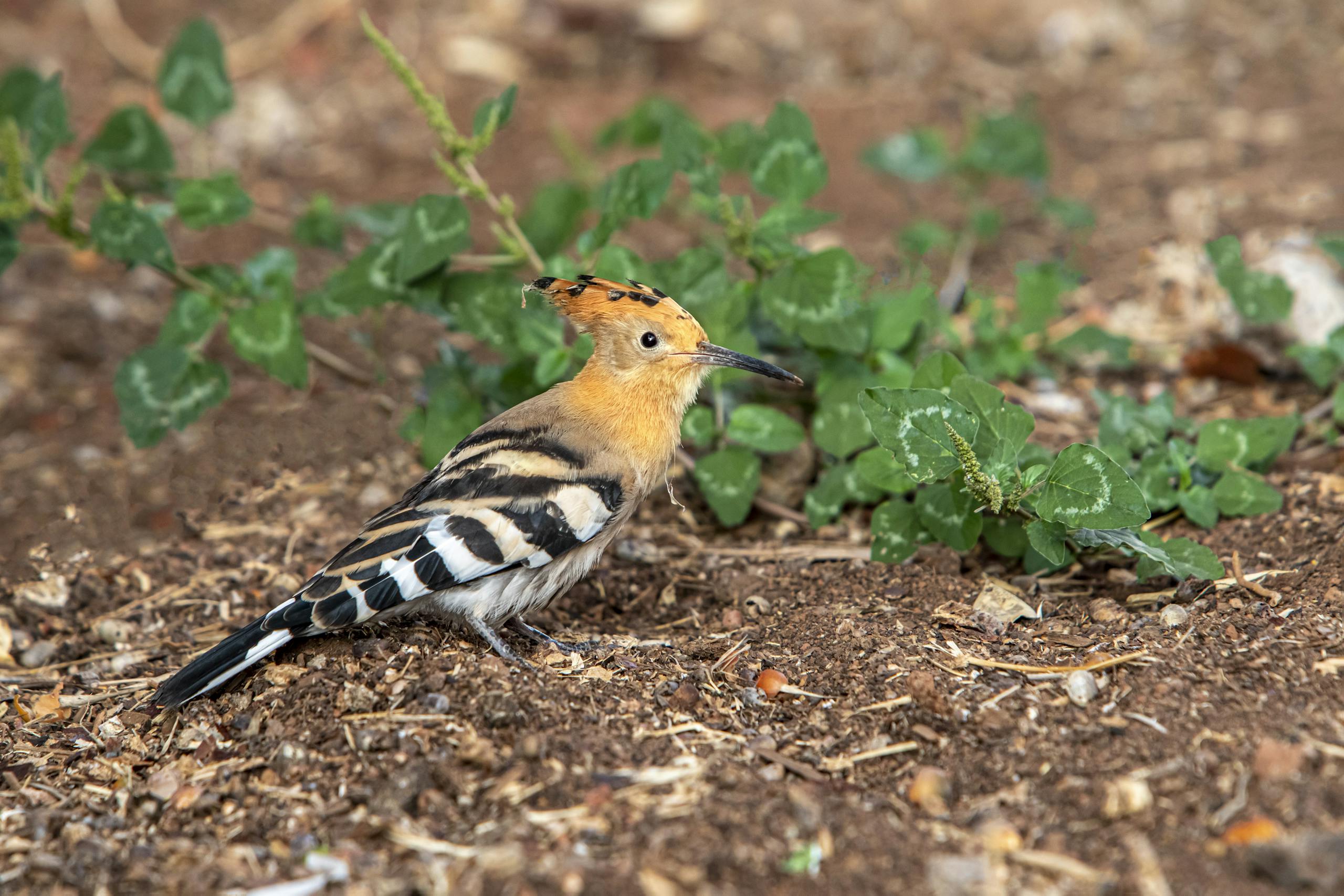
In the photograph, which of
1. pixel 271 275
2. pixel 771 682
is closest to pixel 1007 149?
pixel 271 275

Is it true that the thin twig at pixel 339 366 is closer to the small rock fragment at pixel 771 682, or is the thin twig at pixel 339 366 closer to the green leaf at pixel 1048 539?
the small rock fragment at pixel 771 682

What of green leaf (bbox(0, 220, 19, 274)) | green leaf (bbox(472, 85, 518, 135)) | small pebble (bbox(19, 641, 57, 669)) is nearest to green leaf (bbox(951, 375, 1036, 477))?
green leaf (bbox(472, 85, 518, 135))

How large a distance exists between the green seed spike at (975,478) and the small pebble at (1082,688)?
1.80 feet

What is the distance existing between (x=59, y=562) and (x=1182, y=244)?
4.85m

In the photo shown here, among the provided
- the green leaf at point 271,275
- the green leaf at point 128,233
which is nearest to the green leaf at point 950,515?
the green leaf at point 271,275

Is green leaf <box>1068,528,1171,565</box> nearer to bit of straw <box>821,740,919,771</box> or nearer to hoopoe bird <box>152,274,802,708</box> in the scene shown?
bit of straw <box>821,740,919,771</box>

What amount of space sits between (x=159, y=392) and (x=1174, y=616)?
3.23 metres

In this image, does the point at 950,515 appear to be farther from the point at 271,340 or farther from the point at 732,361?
the point at 271,340

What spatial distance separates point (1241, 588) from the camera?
3.26 metres

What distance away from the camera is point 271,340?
4.15 m

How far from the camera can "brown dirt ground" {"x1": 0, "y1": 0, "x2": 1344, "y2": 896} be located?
2418 mm

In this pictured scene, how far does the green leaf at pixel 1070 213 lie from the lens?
5910 mm

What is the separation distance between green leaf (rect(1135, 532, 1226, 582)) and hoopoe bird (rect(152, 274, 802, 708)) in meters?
1.11

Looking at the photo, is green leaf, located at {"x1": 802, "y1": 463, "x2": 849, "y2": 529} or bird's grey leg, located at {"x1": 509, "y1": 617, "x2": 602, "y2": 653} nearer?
bird's grey leg, located at {"x1": 509, "y1": 617, "x2": 602, "y2": 653}
